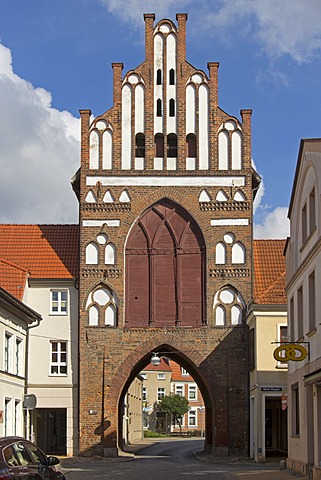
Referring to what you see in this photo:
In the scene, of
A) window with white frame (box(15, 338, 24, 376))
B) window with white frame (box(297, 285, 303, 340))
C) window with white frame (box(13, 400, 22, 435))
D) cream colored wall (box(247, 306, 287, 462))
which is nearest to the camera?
window with white frame (box(297, 285, 303, 340))

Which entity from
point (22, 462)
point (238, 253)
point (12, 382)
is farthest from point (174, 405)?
point (22, 462)

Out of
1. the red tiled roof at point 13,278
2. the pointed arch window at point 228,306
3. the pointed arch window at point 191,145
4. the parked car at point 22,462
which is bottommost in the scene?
the parked car at point 22,462

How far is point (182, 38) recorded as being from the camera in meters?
39.2

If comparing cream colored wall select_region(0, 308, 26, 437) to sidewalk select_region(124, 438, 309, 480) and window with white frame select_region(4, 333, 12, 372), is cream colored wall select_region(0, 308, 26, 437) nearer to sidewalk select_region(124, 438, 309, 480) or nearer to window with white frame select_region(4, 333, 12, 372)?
window with white frame select_region(4, 333, 12, 372)

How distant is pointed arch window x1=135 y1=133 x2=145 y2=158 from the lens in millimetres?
39156

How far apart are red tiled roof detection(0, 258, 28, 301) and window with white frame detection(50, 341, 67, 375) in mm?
2785

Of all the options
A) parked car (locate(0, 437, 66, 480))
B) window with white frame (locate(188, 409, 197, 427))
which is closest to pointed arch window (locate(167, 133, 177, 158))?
parked car (locate(0, 437, 66, 480))

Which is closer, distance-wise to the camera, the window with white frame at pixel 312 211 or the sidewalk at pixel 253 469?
the window with white frame at pixel 312 211

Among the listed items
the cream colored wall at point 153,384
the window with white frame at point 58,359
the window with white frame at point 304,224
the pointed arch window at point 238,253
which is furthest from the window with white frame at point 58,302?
the cream colored wall at point 153,384

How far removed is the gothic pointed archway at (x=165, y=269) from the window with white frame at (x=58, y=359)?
124 inches

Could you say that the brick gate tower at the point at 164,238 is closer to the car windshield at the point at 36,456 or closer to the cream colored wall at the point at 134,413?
the cream colored wall at the point at 134,413

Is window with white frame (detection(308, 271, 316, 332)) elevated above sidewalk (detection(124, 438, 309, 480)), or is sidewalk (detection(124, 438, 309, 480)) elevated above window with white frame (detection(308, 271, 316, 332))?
window with white frame (detection(308, 271, 316, 332))

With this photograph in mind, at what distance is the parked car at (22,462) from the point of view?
519 inches

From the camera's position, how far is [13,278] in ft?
124
